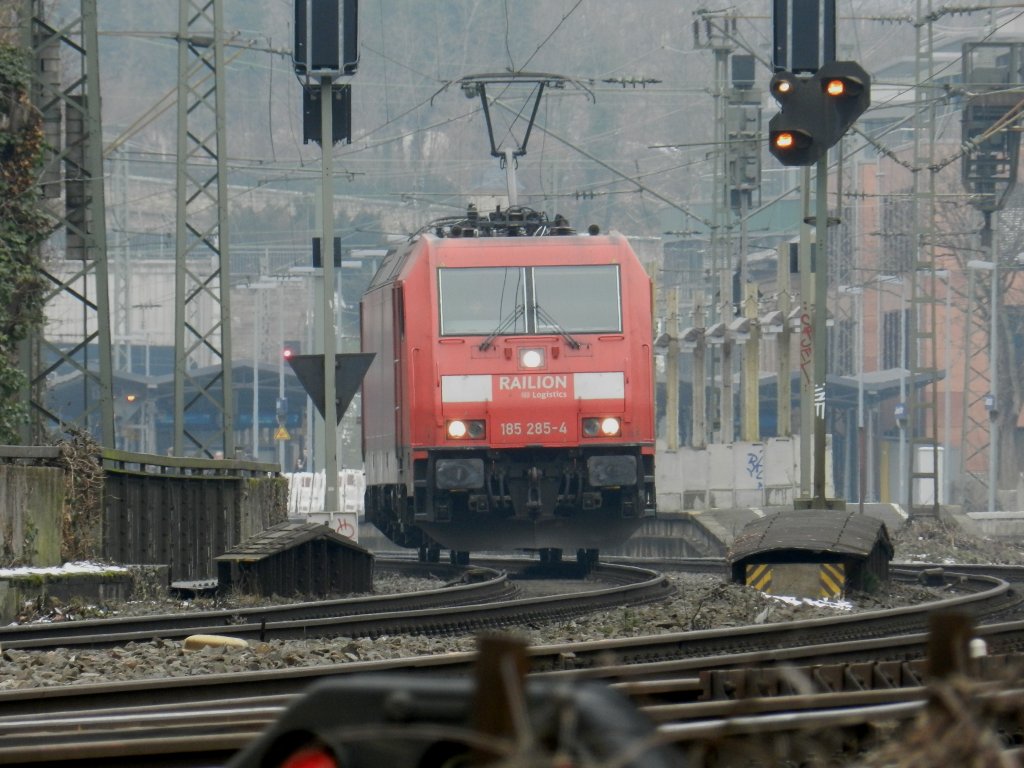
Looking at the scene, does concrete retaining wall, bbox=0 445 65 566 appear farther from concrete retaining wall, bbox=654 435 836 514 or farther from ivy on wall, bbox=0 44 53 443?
concrete retaining wall, bbox=654 435 836 514

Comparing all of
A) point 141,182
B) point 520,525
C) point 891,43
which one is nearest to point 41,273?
point 520,525

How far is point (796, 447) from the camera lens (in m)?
36.4

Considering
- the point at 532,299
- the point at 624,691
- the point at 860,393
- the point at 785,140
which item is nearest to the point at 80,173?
the point at 532,299

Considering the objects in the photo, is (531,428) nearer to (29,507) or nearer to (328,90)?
(328,90)

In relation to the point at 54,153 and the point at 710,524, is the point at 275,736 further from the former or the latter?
the point at 710,524

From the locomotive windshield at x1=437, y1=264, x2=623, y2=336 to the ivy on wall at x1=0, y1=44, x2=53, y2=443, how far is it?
5.57 meters

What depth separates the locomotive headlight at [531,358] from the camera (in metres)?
20.1

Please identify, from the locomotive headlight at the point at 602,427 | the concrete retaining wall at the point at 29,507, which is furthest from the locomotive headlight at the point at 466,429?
the concrete retaining wall at the point at 29,507

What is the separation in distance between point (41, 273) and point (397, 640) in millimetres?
13071

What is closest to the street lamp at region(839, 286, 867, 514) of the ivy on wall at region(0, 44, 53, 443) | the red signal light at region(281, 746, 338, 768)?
the ivy on wall at region(0, 44, 53, 443)

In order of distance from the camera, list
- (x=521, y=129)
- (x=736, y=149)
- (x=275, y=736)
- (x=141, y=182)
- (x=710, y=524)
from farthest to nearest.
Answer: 1. (x=521, y=129)
2. (x=141, y=182)
3. (x=736, y=149)
4. (x=710, y=524)
5. (x=275, y=736)

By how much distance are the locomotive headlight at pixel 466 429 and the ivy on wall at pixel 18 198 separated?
5550 mm

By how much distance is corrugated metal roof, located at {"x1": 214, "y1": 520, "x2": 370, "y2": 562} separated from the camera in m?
16.4

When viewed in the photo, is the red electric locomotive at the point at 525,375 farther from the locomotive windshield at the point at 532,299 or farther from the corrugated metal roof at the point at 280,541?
the corrugated metal roof at the point at 280,541
